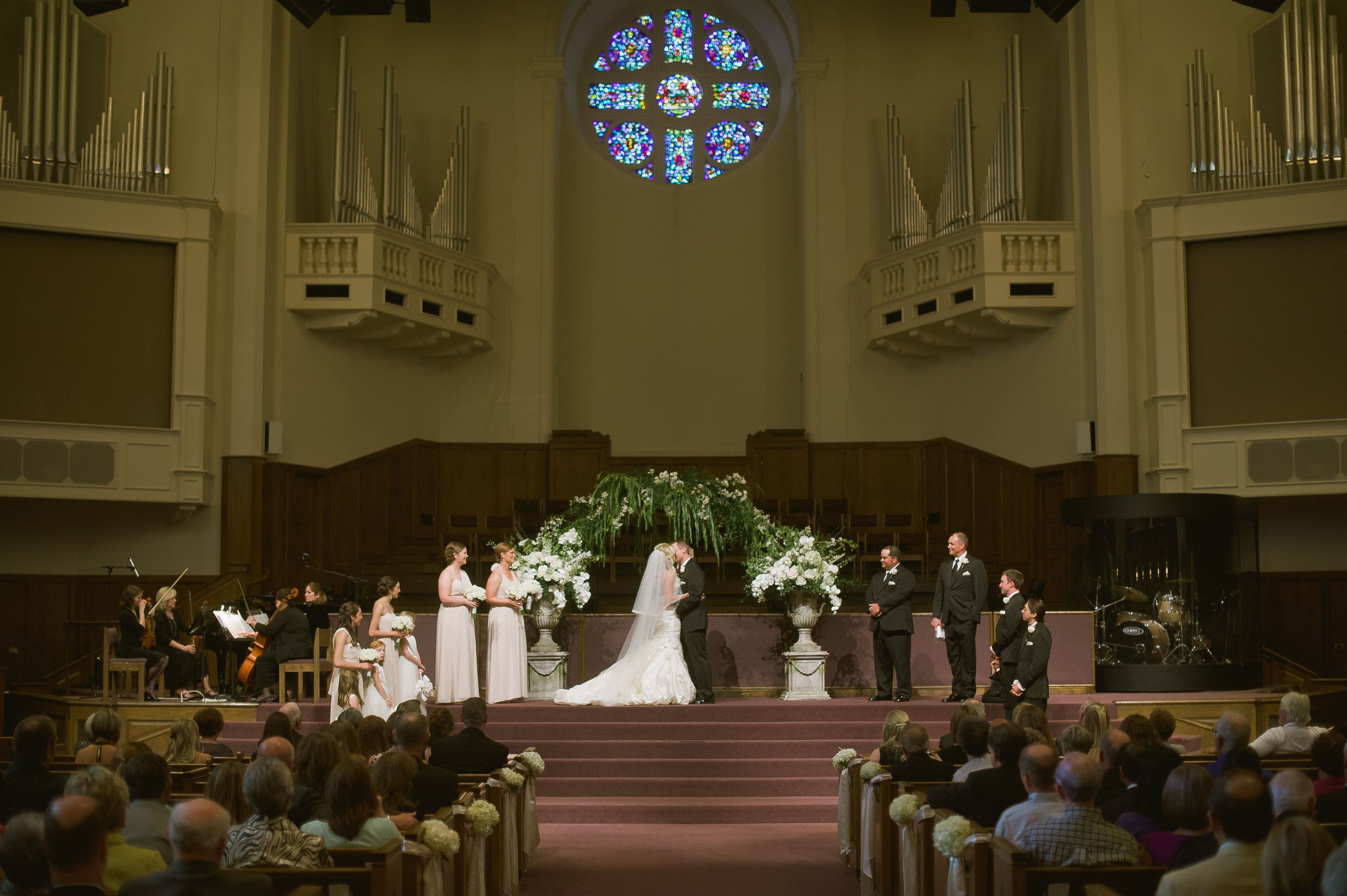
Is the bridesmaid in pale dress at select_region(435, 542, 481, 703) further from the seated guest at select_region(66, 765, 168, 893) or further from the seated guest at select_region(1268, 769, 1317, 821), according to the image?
the seated guest at select_region(1268, 769, 1317, 821)

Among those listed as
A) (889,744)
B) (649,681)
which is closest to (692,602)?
(649,681)

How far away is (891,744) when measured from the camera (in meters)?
7.49

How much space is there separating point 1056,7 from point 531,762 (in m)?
11.1

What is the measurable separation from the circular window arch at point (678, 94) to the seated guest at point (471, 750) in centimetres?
1513

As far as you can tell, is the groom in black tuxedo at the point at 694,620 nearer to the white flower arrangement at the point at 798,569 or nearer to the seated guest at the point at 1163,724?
the white flower arrangement at the point at 798,569

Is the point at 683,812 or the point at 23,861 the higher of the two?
the point at 23,861

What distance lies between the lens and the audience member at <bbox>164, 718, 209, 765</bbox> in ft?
21.6

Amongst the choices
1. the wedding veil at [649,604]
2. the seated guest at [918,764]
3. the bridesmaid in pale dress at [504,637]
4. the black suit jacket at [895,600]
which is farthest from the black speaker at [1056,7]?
the seated guest at [918,764]

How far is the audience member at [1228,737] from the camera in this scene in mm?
6086

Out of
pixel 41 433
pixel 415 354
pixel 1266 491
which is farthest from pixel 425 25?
pixel 1266 491

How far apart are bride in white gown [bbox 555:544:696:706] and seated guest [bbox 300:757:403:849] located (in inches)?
267

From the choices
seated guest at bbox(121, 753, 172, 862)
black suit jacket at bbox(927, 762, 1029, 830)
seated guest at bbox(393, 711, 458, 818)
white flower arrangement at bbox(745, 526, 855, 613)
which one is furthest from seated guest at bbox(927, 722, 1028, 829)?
white flower arrangement at bbox(745, 526, 855, 613)

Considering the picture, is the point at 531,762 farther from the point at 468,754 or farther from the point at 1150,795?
the point at 1150,795

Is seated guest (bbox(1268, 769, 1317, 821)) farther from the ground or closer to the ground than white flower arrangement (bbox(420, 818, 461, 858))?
farther from the ground
